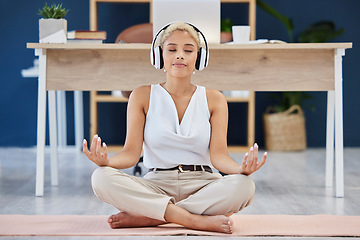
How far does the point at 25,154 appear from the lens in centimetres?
424

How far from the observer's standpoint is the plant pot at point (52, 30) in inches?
104

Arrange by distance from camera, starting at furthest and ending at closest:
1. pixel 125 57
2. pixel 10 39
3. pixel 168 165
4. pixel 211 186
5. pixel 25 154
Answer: pixel 10 39 < pixel 25 154 < pixel 125 57 < pixel 168 165 < pixel 211 186

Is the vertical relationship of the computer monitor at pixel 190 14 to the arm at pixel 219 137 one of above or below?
above

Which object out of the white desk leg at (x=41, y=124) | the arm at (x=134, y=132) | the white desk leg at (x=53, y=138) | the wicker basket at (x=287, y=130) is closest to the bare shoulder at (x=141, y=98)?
the arm at (x=134, y=132)

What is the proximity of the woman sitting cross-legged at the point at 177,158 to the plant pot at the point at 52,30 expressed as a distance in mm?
772

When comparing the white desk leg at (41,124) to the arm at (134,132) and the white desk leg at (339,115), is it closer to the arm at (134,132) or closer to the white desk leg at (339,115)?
the arm at (134,132)

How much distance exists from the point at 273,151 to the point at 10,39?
2443mm

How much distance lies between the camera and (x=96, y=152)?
174cm

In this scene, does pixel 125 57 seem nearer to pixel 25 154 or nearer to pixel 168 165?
pixel 168 165

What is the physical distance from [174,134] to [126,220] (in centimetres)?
35

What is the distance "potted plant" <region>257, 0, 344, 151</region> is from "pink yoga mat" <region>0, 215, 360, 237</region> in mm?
2360

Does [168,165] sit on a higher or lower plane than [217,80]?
lower

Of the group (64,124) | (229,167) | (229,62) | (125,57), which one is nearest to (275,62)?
(229,62)

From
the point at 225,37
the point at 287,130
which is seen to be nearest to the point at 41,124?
the point at 225,37
